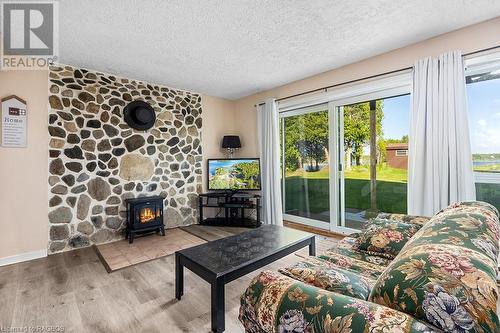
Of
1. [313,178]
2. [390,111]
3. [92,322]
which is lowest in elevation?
[92,322]

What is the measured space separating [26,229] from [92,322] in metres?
1.86

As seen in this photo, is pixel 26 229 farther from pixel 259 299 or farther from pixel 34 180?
pixel 259 299

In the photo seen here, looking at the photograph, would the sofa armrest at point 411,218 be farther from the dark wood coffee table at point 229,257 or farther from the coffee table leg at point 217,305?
the coffee table leg at point 217,305

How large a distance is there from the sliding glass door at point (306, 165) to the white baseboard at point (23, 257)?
3545 mm

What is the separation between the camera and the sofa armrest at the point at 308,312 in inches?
27.3

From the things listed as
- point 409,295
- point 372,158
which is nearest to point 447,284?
point 409,295

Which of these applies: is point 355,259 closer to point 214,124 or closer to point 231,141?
point 231,141

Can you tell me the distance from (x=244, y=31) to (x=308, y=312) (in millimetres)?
2368

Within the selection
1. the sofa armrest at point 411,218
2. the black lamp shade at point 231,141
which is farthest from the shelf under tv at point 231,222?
the sofa armrest at point 411,218

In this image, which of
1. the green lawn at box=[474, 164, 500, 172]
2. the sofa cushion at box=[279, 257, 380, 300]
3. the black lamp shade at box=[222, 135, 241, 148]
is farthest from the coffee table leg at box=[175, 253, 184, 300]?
the green lawn at box=[474, 164, 500, 172]

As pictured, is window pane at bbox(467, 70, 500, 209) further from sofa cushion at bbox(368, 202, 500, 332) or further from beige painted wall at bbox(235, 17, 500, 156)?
sofa cushion at bbox(368, 202, 500, 332)

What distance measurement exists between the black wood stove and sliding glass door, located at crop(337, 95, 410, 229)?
9.14ft

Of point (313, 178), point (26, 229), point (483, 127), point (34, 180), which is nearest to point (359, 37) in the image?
point (483, 127)

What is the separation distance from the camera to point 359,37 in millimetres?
2434
